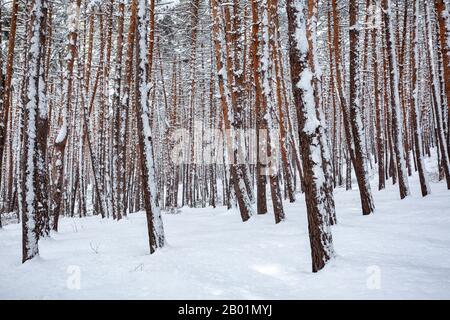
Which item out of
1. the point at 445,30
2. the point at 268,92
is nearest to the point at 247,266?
the point at 268,92

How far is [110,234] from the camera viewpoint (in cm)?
886

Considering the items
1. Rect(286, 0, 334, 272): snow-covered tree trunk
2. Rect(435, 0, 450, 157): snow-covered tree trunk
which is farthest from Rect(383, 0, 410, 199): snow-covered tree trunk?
Rect(286, 0, 334, 272): snow-covered tree trunk

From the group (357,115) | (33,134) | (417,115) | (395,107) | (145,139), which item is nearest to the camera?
(33,134)

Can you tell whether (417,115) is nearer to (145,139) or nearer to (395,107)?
(395,107)

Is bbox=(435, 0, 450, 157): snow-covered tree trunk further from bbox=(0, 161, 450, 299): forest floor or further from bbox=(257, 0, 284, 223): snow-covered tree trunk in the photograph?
bbox=(257, 0, 284, 223): snow-covered tree trunk

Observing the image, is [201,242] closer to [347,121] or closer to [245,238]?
[245,238]

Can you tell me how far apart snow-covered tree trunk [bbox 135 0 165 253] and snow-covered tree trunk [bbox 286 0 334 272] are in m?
3.08

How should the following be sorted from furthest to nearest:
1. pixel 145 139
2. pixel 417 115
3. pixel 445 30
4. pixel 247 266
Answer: pixel 417 115 < pixel 445 30 < pixel 145 139 < pixel 247 266

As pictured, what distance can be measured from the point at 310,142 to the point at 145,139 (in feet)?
11.0

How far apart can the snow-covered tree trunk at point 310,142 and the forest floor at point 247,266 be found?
1.12 feet

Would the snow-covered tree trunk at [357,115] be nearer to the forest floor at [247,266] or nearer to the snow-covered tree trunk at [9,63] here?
the forest floor at [247,266]

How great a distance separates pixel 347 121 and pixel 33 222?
9.02 metres

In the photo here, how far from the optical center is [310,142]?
4.56 m
